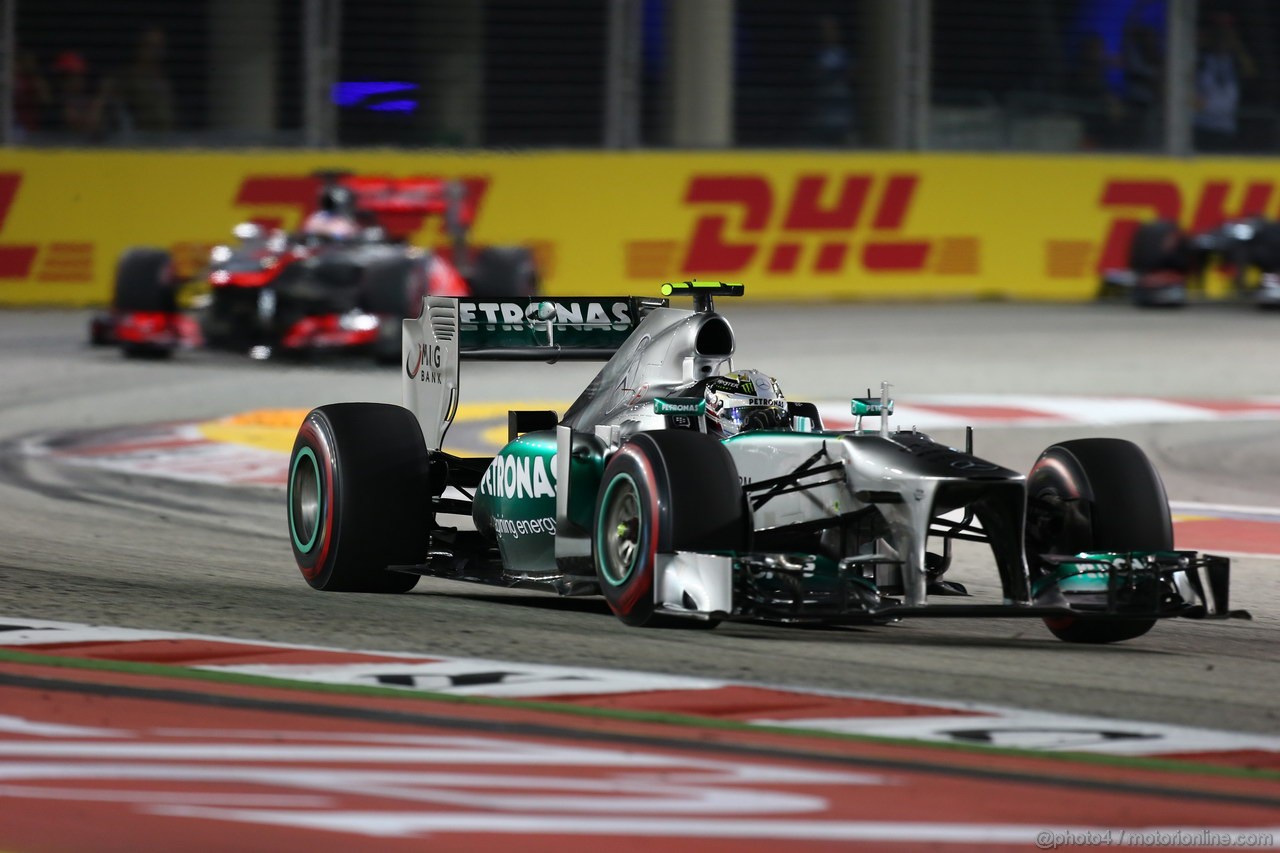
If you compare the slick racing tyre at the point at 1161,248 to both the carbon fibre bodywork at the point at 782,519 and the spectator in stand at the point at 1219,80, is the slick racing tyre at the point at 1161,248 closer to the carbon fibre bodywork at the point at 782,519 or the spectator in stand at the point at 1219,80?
the spectator in stand at the point at 1219,80

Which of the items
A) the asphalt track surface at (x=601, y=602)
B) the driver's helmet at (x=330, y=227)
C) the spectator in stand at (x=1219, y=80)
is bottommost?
the asphalt track surface at (x=601, y=602)

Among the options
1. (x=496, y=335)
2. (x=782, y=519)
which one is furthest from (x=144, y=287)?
(x=782, y=519)

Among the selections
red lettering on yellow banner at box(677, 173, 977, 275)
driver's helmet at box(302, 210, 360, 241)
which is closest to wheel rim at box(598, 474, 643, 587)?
driver's helmet at box(302, 210, 360, 241)

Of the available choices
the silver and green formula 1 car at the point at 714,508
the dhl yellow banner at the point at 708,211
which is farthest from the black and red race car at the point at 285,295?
the silver and green formula 1 car at the point at 714,508

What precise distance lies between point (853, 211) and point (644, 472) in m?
17.2

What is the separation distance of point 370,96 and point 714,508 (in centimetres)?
1683

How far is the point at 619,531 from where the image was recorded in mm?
6996

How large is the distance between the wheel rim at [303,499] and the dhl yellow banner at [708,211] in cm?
1365

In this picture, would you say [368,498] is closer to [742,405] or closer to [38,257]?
[742,405]

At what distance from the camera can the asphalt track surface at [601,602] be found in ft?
20.9

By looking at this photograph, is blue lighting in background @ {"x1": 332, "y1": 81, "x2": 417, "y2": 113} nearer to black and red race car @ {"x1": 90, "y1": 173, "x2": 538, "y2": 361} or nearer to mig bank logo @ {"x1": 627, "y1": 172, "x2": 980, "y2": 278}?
mig bank logo @ {"x1": 627, "y1": 172, "x2": 980, "y2": 278}

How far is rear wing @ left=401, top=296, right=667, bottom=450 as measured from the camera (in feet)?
27.6

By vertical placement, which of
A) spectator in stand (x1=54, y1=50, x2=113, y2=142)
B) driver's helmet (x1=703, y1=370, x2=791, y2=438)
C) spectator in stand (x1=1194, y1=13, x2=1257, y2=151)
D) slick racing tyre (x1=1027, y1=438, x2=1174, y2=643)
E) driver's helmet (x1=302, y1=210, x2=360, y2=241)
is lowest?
slick racing tyre (x1=1027, y1=438, x2=1174, y2=643)

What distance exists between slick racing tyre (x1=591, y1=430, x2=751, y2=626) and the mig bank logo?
16020mm
